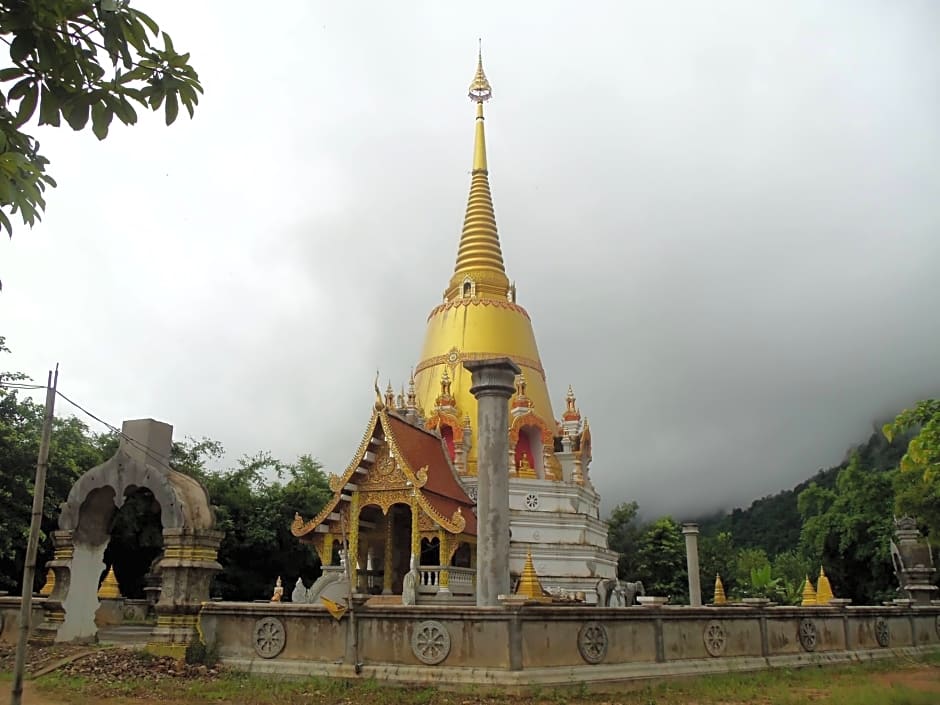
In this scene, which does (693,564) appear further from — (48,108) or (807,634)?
(48,108)

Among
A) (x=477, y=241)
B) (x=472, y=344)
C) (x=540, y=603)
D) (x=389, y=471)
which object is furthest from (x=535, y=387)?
(x=540, y=603)

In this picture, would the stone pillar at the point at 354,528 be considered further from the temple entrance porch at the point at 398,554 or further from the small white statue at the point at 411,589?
the small white statue at the point at 411,589

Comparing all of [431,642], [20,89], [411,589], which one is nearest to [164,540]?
[431,642]

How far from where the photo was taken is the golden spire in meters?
→ 34.4

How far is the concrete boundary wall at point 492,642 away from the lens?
469 inches

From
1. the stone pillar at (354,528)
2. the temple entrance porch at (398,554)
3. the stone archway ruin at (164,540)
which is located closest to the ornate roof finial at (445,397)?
the temple entrance porch at (398,554)

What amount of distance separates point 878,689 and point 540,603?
519 centimetres

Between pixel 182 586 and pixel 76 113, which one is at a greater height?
pixel 76 113

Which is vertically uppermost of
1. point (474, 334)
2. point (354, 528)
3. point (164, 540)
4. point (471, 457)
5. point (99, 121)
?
point (474, 334)

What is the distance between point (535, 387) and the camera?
32.5 metres

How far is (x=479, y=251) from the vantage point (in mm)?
35094

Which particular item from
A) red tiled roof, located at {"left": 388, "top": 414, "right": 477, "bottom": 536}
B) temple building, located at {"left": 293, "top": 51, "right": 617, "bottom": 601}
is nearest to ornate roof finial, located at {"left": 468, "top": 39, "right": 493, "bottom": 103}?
temple building, located at {"left": 293, "top": 51, "right": 617, "bottom": 601}

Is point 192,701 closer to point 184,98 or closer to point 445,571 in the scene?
point 184,98

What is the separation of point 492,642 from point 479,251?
24.6 meters
